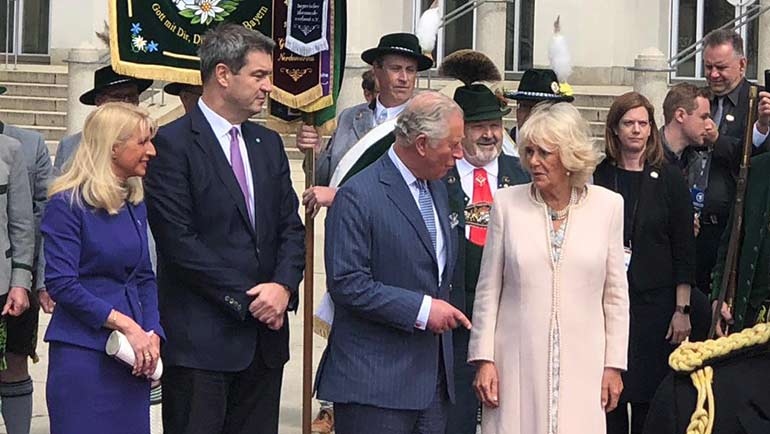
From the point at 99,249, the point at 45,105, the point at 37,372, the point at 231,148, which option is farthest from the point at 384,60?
the point at 45,105

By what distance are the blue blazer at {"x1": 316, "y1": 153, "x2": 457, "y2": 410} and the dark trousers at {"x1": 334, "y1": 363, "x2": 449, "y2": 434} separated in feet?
0.13

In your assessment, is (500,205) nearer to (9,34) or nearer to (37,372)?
(37,372)

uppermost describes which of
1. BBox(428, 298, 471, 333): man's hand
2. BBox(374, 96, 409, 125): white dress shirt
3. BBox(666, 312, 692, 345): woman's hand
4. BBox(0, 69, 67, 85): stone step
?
BBox(0, 69, 67, 85): stone step

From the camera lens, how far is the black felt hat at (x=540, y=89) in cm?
708

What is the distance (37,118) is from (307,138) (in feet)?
44.4

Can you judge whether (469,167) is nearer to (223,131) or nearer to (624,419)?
(223,131)

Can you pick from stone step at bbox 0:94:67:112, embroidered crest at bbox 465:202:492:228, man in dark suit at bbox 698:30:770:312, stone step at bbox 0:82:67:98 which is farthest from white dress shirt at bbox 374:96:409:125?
stone step at bbox 0:82:67:98

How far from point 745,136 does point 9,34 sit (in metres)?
19.0

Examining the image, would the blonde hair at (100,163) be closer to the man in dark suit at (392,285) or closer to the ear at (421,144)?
the man in dark suit at (392,285)

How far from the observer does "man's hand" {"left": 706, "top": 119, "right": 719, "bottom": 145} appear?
705 cm

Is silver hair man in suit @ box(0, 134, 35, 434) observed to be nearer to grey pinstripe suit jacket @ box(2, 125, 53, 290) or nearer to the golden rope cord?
grey pinstripe suit jacket @ box(2, 125, 53, 290)

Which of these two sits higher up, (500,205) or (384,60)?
(384,60)

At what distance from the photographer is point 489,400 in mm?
5188

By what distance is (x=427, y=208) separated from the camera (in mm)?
5277
